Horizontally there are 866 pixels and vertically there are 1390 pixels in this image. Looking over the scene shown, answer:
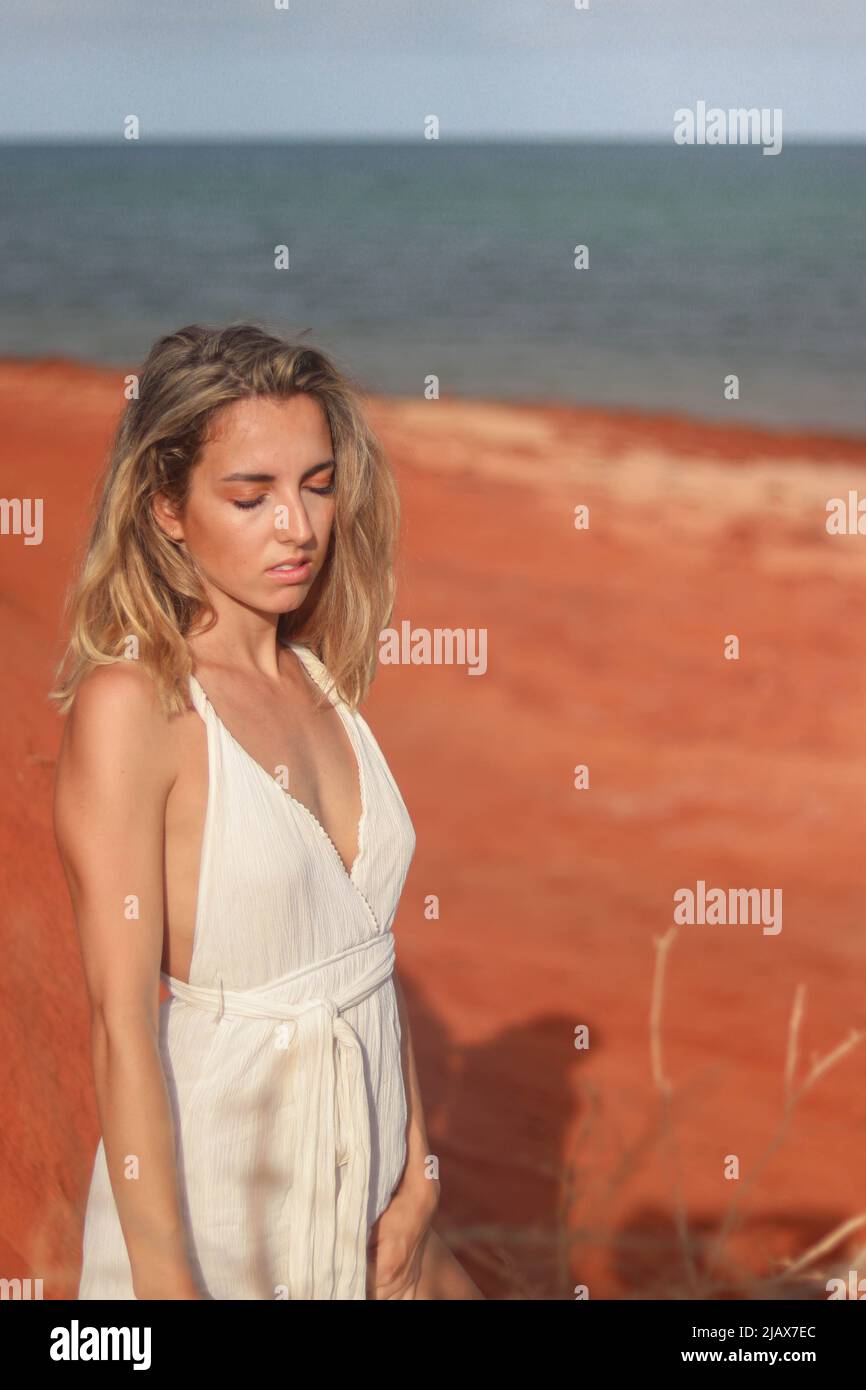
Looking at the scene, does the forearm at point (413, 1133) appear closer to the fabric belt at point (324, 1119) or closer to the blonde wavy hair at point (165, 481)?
the fabric belt at point (324, 1119)

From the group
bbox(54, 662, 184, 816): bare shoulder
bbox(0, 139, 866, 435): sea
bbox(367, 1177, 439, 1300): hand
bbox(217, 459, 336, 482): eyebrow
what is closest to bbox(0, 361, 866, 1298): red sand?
bbox(367, 1177, 439, 1300): hand

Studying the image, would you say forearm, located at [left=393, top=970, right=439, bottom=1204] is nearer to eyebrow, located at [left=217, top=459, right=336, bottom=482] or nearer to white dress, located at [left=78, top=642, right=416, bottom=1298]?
white dress, located at [left=78, top=642, right=416, bottom=1298]

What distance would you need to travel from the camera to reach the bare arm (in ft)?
4.38

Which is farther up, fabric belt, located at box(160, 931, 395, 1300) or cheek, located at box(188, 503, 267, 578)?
cheek, located at box(188, 503, 267, 578)

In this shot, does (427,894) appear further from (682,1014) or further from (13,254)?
(13,254)

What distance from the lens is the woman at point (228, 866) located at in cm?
136

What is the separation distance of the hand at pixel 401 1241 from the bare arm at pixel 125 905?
1.00ft

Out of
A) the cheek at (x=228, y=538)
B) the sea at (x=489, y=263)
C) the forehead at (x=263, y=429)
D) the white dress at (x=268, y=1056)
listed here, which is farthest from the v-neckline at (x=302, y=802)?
the sea at (x=489, y=263)

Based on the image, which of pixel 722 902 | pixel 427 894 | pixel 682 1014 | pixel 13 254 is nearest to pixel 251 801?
pixel 682 1014

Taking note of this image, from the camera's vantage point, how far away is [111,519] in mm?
1505

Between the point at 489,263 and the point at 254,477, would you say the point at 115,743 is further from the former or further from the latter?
the point at 489,263

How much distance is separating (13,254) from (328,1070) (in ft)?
86.9
